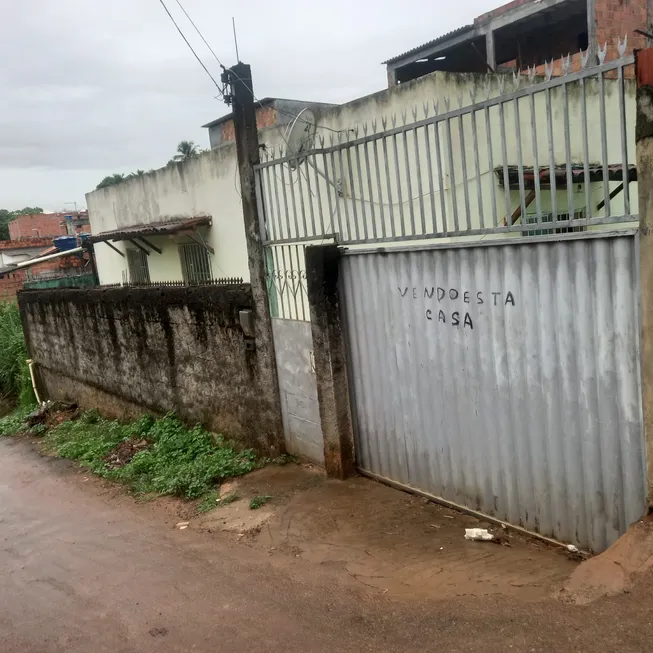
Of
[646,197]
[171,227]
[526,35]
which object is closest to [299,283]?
[646,197]

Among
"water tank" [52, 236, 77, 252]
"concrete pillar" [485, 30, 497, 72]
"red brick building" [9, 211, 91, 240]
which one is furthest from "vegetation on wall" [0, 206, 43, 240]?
"concrete pillar" [485, 30, 497, 72]

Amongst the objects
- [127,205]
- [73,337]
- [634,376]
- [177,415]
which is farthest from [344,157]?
[127,205]

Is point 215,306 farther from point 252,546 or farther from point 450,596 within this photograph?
point 450,596

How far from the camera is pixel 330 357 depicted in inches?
196

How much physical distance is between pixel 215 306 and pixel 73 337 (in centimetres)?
536

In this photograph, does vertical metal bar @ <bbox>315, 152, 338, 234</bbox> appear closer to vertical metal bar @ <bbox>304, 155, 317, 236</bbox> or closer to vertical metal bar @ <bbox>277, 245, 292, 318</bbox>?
vertical metal bar @ <bbox>304, 155, 317, 236</bbox>

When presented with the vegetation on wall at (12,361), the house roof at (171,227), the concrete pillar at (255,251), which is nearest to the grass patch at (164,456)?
the concrete pillar at (255,251)

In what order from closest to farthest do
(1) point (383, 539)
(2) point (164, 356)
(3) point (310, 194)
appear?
(1) point (383, 539) → (3) point (310, 194) → (2) point (164, 356)

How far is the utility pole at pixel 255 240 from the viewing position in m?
5.51

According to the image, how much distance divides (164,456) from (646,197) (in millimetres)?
5595

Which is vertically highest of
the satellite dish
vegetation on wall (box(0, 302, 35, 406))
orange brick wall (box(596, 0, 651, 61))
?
orange brick wall (box(596, 0, 651, 61))

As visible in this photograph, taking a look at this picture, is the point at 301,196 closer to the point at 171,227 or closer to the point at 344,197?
the point at 344,197

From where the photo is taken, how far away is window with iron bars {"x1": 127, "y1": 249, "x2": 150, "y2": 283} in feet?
48.9

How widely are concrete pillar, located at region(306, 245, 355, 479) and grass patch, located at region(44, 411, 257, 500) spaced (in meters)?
1.18
